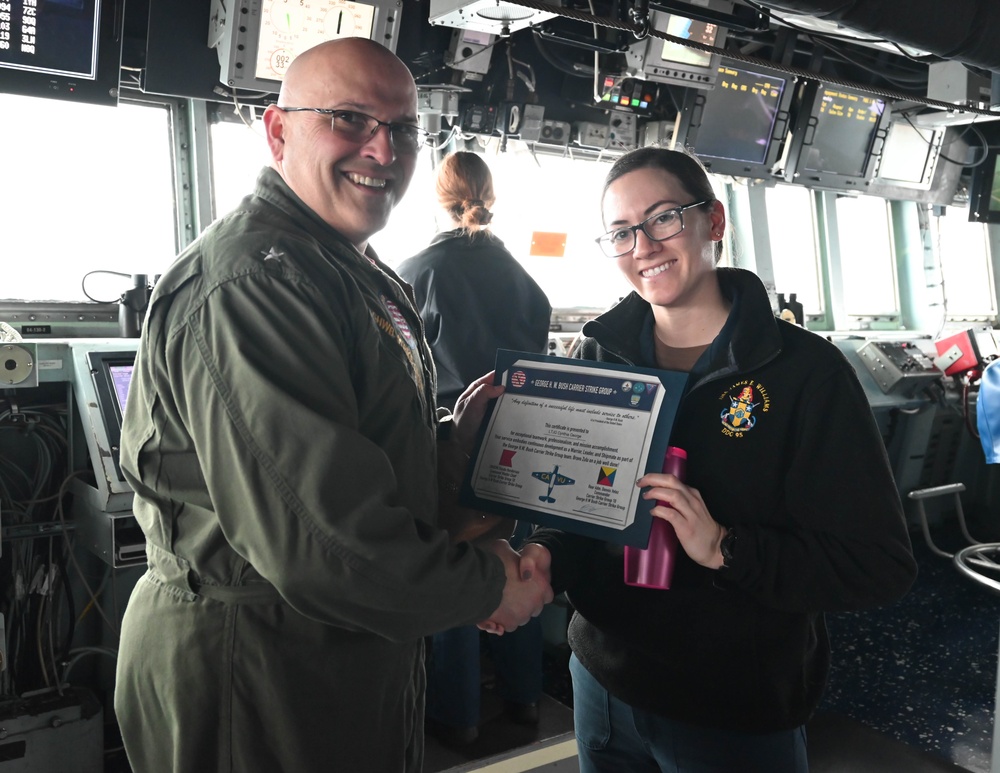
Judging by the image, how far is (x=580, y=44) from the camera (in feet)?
13.4

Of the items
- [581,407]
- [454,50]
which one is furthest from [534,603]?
[454,50]

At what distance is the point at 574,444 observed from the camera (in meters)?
1.52

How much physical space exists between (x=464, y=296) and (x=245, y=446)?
2.09m

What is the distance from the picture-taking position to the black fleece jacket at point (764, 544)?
1.38m

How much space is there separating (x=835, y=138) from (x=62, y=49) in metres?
4.50

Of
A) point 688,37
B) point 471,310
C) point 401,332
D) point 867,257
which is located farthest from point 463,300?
point 867,257

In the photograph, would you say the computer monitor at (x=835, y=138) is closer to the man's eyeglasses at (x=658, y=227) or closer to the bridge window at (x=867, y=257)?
the bridge window at (x=867, y=257)

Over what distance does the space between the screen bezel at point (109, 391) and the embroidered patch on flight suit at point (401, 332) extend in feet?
5.36

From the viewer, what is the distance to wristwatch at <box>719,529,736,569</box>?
54.5 inches

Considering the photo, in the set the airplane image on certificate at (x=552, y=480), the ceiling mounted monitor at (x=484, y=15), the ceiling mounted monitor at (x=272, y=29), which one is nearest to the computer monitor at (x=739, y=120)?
the ceiling mounted monitor at (x=484, y=15)

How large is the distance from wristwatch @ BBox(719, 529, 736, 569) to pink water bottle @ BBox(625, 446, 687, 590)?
0.08 metres

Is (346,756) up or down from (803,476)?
down

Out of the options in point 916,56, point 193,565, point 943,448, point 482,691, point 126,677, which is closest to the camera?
point 193,565

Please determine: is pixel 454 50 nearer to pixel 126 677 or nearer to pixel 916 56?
pixel 916 56
